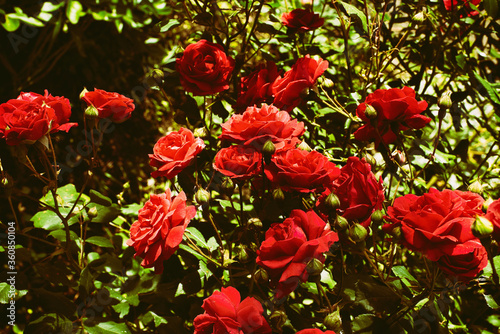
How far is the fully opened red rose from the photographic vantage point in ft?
1.98

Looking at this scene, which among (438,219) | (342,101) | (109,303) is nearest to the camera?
(438,219)

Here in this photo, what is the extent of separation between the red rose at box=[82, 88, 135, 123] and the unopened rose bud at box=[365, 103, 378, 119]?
60 cm

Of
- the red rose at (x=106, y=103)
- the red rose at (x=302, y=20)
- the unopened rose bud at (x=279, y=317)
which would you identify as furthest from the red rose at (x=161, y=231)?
the red rose at (x=302, y=20)

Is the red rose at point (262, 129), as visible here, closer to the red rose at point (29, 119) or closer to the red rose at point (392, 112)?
the red rose at point (392, 112)

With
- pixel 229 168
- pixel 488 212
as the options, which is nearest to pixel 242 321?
pixel 229 168

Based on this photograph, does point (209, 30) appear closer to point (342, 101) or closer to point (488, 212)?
point (342, 101)

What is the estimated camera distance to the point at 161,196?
79 cm

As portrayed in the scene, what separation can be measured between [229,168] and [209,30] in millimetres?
655

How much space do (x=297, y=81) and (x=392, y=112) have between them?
8.7 inches

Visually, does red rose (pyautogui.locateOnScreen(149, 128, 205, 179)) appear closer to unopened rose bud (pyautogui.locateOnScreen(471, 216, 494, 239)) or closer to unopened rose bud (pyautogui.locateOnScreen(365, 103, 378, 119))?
unopened rose bud (pyautogui.locateOnScreen(365, 103, 378, 119))

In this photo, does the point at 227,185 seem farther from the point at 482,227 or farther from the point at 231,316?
the point at 482,227

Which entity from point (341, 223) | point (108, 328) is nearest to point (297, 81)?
point (341, 223)

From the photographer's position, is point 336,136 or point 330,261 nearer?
point 330,261

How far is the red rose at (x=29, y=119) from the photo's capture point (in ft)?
2.71
